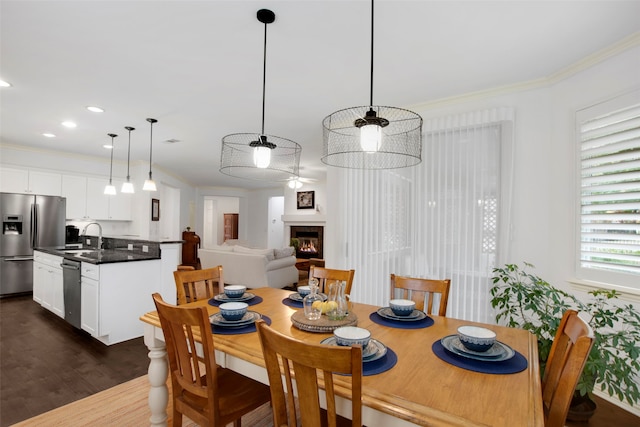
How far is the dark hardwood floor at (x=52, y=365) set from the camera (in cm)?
222

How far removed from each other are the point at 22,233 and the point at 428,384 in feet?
20.8

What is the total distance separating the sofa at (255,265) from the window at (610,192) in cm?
412

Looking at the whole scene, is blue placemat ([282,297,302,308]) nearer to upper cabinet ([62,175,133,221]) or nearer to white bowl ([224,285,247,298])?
white bowl ([224,285,247,298])

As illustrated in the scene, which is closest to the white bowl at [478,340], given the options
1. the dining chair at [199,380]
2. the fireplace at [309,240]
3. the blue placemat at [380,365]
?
the blue placemat at [380,365]

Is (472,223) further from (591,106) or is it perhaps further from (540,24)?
(540,24)

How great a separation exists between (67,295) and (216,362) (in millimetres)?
3316

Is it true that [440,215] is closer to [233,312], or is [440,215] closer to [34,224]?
[233,312]

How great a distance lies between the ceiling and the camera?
182 cm

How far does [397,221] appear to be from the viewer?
3434 millimetres

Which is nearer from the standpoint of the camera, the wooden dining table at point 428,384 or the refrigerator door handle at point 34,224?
the wooden dining table at point 428,384

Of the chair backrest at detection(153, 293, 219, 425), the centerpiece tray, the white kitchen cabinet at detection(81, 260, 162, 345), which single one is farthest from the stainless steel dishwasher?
the centerpiece tray

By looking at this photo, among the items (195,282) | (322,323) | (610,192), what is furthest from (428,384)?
(610,192)

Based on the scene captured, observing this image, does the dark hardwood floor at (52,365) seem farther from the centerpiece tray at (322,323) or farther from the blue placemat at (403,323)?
the blue placemat at (403,323)

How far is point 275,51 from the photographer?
2262 millimetres
